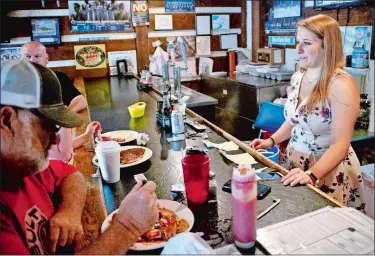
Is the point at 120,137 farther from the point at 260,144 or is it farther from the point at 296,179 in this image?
the point at 296,179

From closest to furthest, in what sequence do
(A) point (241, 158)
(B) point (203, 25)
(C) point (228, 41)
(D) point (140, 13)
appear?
(A) point (241, 158) < (D) point (140, 13) < (B) point (203, 25) < (C) point (228, 41)

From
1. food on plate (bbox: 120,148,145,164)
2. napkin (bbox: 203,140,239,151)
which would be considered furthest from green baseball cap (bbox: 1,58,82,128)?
napkin (bbox: 203,140,239,151)

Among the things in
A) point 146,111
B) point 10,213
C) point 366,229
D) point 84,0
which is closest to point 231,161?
point 366,229

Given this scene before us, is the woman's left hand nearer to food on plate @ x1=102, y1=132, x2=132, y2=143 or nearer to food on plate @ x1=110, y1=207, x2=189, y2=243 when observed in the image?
food on plate @ x1=110, y1=207, x2=189, y2=243

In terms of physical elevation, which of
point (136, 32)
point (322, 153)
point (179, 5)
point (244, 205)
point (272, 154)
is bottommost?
point (272, 154)

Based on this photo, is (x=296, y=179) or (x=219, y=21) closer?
(x=296, y=179)

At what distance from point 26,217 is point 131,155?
0.88 meters

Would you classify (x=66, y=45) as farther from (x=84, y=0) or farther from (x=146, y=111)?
(x=146, y=111)

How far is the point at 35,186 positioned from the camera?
1.07 metres

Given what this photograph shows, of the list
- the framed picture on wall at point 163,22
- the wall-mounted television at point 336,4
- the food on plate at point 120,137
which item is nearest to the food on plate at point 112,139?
the food on plate at point 120,137

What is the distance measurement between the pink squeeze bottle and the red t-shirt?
0.56 meters

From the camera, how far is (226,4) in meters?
5.33

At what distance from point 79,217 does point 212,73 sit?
4.41 metres

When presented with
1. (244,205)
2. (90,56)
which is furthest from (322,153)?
(90,56)
